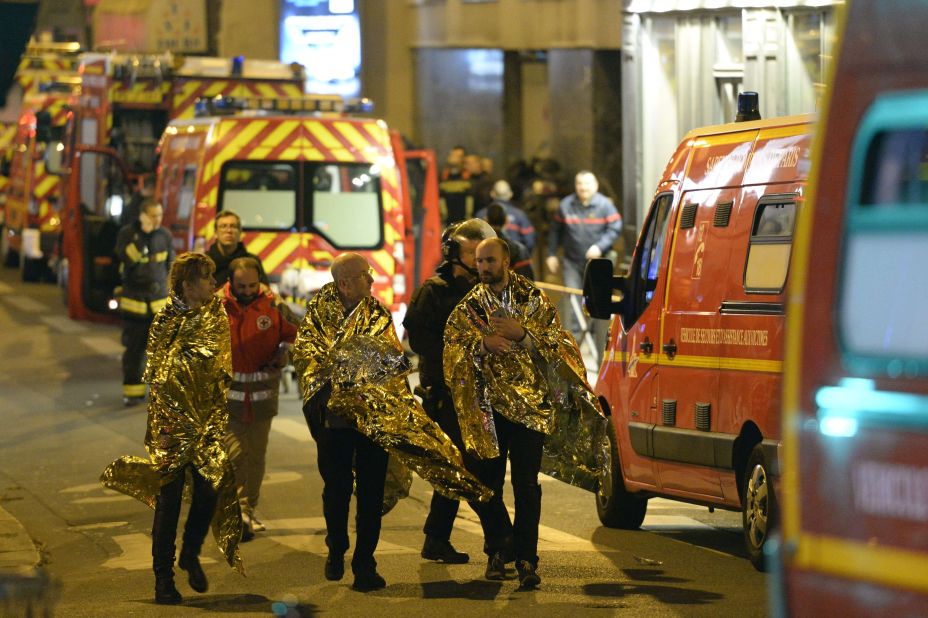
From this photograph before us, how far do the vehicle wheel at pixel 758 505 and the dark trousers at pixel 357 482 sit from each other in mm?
1728

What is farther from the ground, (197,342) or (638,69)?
(638,69)

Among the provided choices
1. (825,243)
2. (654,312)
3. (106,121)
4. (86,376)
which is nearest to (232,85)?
(106,121)

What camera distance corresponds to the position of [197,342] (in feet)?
28.3

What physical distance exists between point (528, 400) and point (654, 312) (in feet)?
4.90

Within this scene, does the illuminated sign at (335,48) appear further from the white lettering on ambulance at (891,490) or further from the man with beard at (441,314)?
the white lettering on ambulance at (891,490)

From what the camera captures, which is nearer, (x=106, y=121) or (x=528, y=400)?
(x=528, y=400)

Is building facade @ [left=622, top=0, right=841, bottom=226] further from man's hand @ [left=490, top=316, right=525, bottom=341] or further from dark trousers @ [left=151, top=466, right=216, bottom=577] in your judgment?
dark trousers @ [left=151, top=466, right=216, bottom=577]

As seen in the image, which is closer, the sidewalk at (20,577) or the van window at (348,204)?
the sidewalk at (20,577)

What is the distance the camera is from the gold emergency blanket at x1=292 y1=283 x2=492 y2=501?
8.45m

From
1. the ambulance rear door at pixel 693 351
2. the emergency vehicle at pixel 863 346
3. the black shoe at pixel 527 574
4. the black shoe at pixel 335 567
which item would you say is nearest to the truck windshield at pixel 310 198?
the ambulance rear door at pixel 693 351

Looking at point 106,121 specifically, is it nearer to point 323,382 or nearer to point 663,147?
point 663,147

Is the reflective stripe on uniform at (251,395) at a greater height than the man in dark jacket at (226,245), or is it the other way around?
the man in dark jacket at (226,245)

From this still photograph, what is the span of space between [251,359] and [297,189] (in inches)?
299

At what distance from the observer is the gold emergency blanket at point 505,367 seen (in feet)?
27.8
